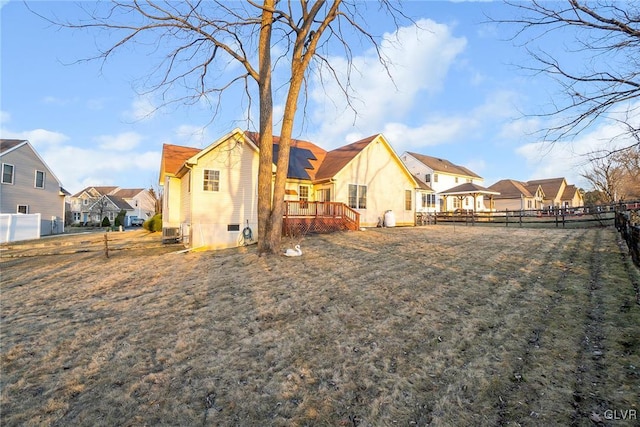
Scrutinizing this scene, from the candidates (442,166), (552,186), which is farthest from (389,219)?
(552,186)

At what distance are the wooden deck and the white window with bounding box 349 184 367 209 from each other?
167 centimetres

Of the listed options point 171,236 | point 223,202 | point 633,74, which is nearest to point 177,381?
point 633,74

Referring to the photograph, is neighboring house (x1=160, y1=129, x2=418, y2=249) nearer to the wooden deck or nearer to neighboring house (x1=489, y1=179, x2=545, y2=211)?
the wooden deck

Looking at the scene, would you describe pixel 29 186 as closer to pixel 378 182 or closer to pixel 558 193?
pixel 378 182

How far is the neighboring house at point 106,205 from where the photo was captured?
53.0 m

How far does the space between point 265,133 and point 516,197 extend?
145 ft

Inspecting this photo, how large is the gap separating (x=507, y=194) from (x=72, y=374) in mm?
50764

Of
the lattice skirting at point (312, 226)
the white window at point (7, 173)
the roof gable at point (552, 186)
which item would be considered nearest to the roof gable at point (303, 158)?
the lattice skirting at point (312, 226)

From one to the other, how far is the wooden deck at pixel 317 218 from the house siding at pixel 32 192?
23129 millimetres

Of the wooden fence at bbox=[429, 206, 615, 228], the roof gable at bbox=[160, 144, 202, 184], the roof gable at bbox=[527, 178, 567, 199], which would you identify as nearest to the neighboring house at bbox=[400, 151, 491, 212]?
the wooden fence at bbox=[429, 206, 615, 228]

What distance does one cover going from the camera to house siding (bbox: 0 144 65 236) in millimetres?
22547

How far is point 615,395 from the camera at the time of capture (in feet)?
9.06

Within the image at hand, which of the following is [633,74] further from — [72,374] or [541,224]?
[541,224]

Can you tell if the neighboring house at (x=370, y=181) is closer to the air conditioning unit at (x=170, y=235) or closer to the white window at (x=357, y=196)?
the white window at (x=357, y=196)
